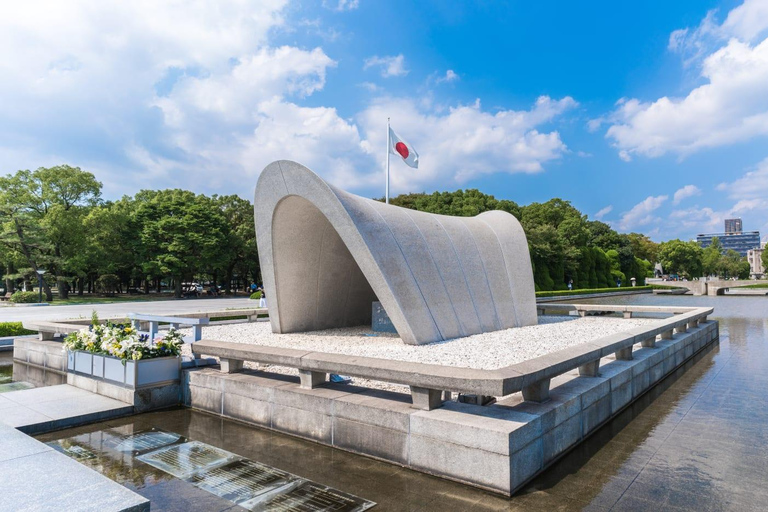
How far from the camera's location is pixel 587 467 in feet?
17.1

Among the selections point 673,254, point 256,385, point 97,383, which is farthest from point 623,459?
point 673,254

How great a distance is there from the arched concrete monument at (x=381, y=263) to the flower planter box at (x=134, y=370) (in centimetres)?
381

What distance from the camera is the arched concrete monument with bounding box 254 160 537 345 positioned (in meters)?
9.53

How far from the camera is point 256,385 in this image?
6574 millimetres

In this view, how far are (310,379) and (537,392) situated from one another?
2.79 meters

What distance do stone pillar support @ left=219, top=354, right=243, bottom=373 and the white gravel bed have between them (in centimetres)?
244

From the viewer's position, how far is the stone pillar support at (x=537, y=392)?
5422 millimetres

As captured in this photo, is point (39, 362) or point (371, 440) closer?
point (371, 440)

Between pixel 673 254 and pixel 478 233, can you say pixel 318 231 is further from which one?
pixel 673 254

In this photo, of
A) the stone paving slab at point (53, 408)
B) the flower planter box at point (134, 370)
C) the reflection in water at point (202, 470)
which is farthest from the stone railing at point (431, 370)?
the stone paving slab at point (53, 408)

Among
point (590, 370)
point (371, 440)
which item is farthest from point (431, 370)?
point (590, 370)

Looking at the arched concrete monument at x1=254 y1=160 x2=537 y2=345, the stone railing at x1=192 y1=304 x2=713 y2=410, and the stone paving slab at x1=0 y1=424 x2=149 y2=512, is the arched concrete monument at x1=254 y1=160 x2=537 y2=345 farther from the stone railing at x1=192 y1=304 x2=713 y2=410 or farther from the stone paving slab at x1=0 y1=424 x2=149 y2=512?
the stone paving slab at x1=0 y1=424 x2=149 y2=512

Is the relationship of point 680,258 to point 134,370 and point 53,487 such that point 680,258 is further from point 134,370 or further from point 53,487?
point 53,487

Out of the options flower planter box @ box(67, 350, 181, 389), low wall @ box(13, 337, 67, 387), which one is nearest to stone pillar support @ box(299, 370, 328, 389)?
flower planter box @ box(67, 350, 181, 389)
